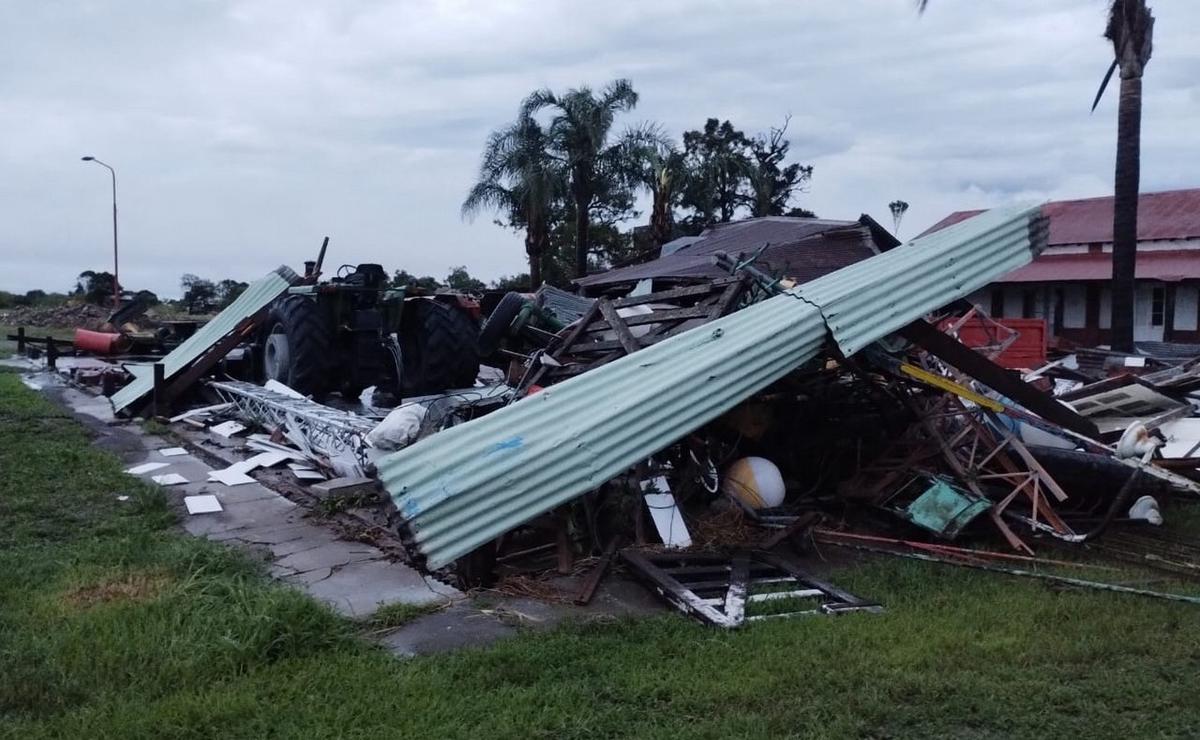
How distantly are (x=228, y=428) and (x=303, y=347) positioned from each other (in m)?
1.29

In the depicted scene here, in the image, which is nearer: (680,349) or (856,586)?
(856,586)

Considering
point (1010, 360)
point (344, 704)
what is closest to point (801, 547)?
point (344, 704)

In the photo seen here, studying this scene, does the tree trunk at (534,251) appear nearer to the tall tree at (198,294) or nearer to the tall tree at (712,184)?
the tall tree at (712,184)

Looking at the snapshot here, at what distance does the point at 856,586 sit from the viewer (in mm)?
5836

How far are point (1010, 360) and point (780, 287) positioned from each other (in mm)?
7240

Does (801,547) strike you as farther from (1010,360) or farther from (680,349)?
(1010,360)

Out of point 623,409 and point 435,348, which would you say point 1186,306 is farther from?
point 623,409

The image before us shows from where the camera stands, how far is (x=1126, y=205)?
17219 millimetres

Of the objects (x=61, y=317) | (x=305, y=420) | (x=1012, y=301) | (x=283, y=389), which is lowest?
(x=305, y=420)

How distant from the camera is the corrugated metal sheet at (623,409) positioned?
5.40m

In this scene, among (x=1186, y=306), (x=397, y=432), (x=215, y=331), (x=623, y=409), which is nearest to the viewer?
(x=623, y=409)

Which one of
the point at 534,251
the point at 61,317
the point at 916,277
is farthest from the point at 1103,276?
the point at 61,317

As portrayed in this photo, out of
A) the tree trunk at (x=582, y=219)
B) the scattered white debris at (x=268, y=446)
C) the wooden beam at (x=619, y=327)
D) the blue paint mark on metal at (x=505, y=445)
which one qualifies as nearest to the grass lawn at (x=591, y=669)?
the blue paint mark on metal at (x=505, y=445)

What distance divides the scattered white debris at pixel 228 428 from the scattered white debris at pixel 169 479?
6.52ft
